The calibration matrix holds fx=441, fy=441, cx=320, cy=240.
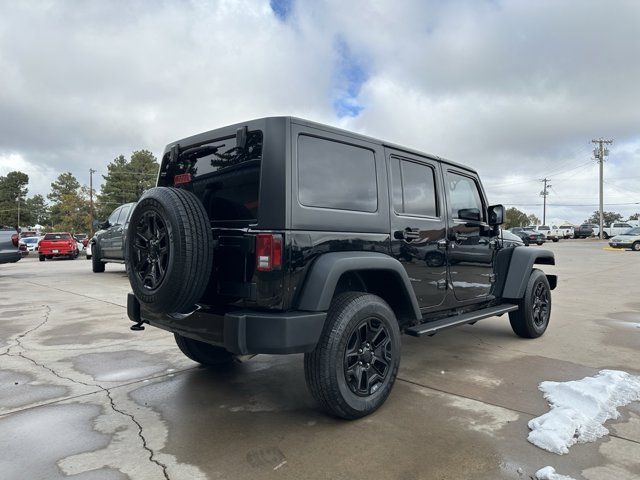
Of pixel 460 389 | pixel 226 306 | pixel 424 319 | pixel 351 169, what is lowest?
pixel 460 389

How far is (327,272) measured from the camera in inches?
109

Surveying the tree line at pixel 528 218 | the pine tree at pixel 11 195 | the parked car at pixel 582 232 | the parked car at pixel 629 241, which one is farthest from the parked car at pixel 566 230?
the pine tree at pixel 11 195

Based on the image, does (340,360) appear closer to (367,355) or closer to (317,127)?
(367,355)

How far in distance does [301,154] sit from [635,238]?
3202 cm

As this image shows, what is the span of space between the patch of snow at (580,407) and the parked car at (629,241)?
29412 millimetres

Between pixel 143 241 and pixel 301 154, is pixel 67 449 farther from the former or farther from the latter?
pixel 301 154

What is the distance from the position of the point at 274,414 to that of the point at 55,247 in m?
22.0

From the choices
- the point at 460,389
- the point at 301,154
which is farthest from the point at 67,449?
the point at 460,389

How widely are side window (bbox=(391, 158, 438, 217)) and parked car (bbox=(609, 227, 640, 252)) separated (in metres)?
30.2

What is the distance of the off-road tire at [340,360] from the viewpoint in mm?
2773

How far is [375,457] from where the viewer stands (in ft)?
8.25

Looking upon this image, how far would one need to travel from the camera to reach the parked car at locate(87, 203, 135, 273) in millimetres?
10633

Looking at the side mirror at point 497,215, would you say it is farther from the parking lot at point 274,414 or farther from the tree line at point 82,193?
the tree line at point 82,193

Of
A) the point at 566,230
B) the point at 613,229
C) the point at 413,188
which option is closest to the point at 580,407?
the point at 413,188
